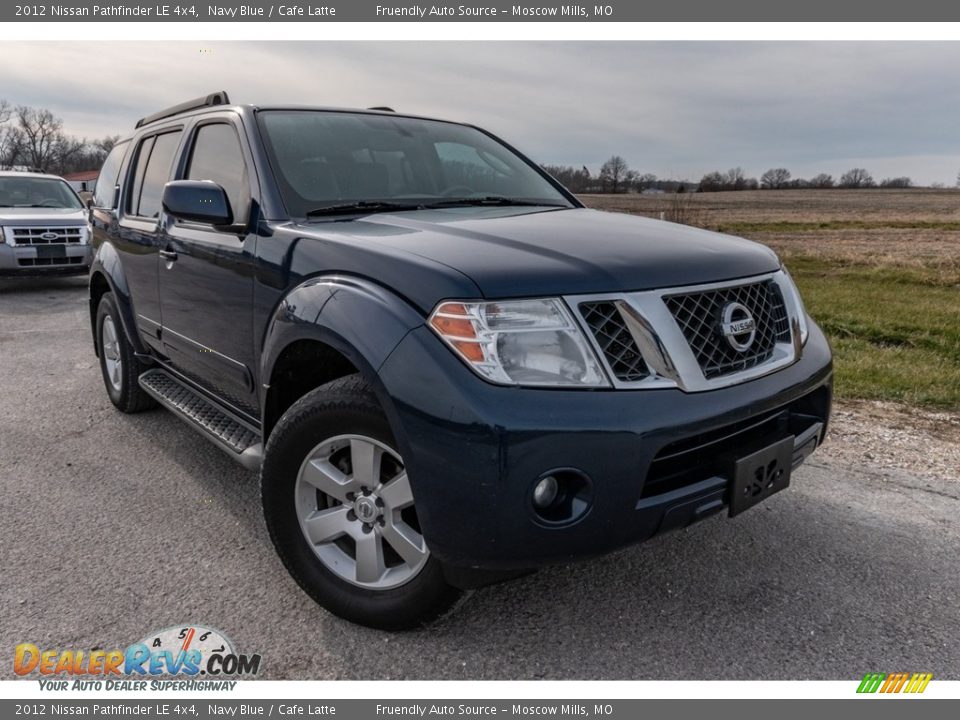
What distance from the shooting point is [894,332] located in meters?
7.20

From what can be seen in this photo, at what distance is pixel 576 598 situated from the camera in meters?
2.73

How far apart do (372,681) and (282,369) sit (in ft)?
3.77

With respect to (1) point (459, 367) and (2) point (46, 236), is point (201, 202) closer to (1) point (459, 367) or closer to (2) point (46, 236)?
(1) point (459, 367)

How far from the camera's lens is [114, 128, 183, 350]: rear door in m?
4.02

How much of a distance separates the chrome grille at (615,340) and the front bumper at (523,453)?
7 cm

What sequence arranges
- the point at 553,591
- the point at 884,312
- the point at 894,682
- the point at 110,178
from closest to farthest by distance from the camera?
the point at 894,682, the point at 553,591, the point at 110,178, the point at 884,312

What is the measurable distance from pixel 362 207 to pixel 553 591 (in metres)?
1.70

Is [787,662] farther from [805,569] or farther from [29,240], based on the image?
[29,240]

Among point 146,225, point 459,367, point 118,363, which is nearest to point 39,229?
point 118,363

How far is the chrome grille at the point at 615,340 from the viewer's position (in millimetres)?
2133

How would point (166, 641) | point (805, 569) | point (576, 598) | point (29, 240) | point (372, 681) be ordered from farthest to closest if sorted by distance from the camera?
point (29, 240) → point (805, 569) → point (576, 598) → point (166, 641) → point (372, 681)

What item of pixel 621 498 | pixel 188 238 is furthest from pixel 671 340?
pixel 188 238

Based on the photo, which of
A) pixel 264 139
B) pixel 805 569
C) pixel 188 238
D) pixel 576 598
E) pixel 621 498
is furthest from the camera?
pixel 188 238

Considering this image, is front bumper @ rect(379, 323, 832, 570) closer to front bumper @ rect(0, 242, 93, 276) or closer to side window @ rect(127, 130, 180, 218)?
side window @ rect(127, 130, 180, 218)
